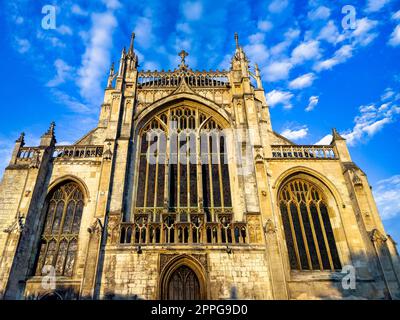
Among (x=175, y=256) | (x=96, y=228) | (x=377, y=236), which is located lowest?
(x=175, y=256)

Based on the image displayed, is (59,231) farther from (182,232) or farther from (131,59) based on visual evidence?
(131,59)

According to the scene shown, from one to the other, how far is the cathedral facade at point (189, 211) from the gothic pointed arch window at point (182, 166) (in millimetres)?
62

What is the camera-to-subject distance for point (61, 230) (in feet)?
46.8

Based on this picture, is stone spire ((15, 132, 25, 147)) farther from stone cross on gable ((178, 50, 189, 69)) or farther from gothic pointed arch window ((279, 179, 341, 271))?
gothic pointed arch window ((279, 179, 341, 271))

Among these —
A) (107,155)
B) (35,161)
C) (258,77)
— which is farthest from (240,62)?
(35,161)

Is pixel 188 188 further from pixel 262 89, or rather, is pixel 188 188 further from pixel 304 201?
pixel 262 89

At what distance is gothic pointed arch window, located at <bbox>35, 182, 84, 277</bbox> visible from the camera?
13.5 meters

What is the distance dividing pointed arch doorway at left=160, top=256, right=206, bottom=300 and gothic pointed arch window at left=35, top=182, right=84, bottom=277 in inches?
168

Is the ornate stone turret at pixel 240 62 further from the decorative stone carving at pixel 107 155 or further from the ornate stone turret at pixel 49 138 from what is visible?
the ornate stone turret at pixel 49 138

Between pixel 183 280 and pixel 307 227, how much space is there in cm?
631

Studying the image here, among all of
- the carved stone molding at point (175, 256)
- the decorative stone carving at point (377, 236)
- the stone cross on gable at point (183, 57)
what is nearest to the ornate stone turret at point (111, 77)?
the stone cross on gable at point (183, 57)

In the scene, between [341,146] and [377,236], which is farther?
[341,146]

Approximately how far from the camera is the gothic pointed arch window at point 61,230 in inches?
531

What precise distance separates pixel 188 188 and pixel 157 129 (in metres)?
4.29
